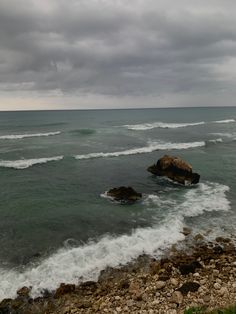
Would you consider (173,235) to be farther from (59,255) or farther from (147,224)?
(59,255)

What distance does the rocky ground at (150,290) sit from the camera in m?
10.0

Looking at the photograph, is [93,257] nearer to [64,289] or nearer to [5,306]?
Answer: [64,289]

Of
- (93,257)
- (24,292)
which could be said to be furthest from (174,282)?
(24,292)

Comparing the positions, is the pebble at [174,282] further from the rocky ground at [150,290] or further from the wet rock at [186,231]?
the wet rock at [186,231]

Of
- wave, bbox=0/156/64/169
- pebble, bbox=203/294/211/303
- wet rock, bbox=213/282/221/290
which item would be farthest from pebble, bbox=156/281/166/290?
wave, bbox=0/156/64/169

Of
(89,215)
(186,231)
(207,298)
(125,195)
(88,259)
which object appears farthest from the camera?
(125,195)

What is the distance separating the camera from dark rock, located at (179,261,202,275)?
12.1 metres

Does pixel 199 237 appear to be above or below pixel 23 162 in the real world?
below

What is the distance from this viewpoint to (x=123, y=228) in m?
16.3

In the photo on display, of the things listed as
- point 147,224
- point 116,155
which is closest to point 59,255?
point 147,224

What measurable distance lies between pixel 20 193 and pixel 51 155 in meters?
14.9

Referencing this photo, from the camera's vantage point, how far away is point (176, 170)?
24891mm

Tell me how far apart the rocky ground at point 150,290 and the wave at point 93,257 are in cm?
44

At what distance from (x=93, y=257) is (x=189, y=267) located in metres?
4.24
